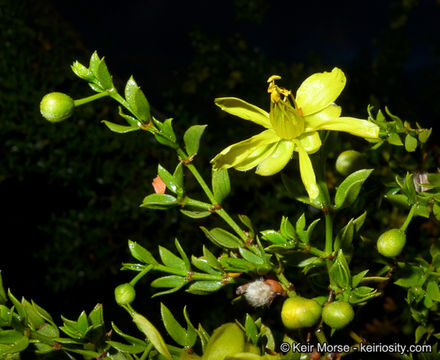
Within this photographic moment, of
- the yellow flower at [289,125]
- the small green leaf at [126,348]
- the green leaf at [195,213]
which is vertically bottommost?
the small green leaf at [126,348]

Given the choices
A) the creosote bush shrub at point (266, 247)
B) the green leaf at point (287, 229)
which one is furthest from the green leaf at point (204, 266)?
the green leaf at point (287, 229)

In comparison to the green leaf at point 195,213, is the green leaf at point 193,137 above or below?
above

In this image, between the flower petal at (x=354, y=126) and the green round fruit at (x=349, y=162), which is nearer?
the flower petal at (x=354, y=126)

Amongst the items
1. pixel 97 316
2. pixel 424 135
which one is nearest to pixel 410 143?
pixel 424 135

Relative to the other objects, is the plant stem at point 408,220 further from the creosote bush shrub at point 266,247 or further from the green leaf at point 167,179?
the green leaf at point 167,179

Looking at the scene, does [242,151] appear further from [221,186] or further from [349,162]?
[349,162]

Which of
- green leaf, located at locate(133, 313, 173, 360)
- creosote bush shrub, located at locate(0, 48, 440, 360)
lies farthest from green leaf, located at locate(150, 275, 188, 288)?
green leaf, located at locate(133, 313, 173, 360)
